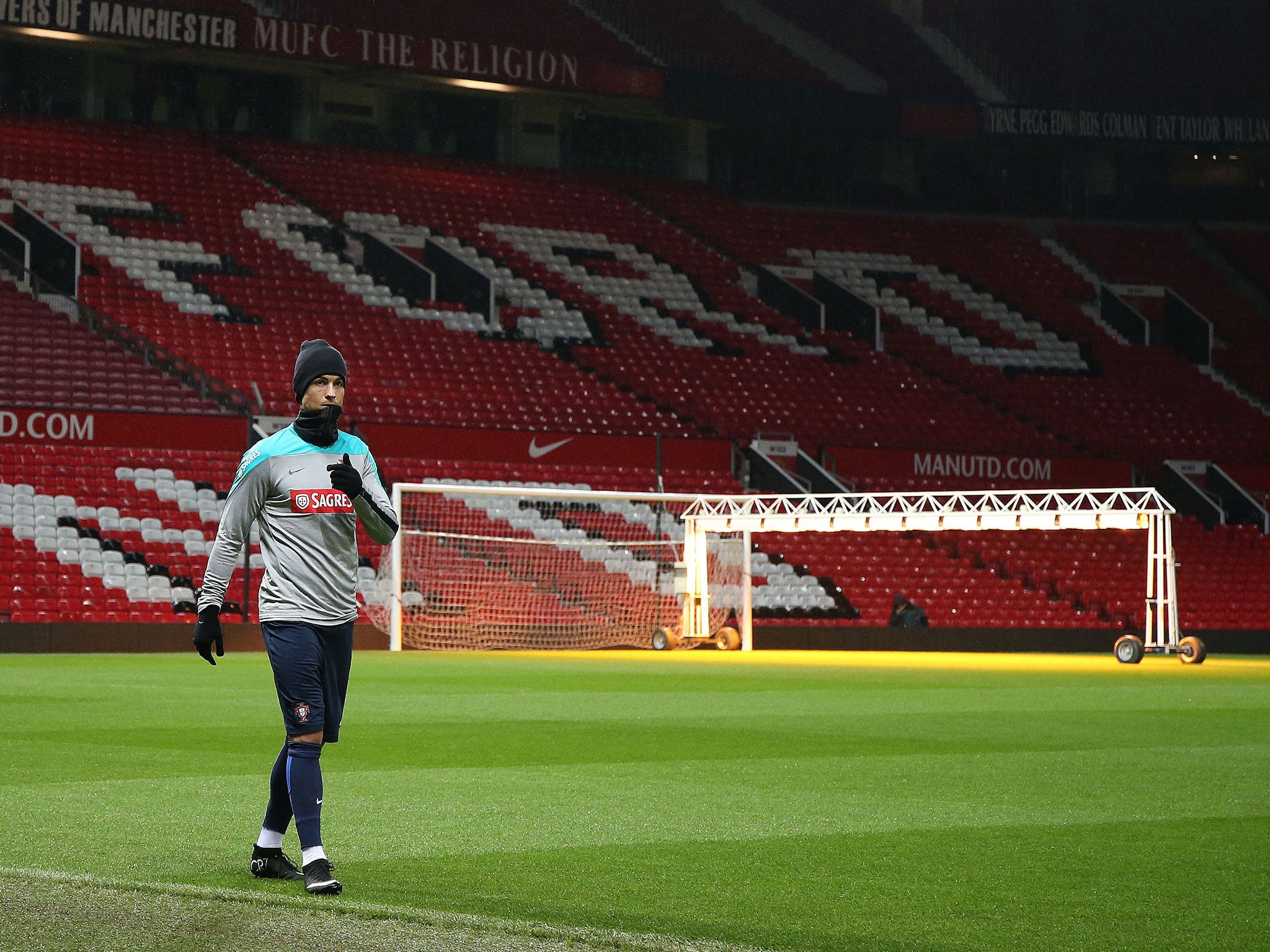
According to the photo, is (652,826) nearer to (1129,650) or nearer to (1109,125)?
(1129,650)

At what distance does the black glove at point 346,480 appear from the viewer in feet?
20.2

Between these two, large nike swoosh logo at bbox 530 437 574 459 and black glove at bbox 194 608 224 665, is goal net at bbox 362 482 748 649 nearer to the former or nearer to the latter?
large nike swoosh logo at bbox 530 437 574 459

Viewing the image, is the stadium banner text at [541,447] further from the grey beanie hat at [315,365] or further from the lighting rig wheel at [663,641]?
the grey beanie hat at [315,365]

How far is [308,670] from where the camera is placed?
6094mm

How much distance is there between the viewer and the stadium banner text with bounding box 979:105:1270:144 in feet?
144

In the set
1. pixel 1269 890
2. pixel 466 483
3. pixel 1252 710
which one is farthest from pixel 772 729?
pixel 466 483

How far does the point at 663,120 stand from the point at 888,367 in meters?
9.93

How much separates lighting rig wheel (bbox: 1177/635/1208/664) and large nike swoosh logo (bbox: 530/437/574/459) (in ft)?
39.6

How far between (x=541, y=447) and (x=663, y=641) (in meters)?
4.87

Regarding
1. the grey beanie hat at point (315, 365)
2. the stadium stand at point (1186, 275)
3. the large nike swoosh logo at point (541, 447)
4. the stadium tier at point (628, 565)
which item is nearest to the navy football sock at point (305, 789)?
the grey beanie hat at point (315, 365)

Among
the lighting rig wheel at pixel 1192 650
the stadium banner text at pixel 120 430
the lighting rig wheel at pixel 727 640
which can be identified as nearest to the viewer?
the lighting rig wheel at pixel 1192 650

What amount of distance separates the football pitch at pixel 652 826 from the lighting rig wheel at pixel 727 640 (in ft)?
45.1

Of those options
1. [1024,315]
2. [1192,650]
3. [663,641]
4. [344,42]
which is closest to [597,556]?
[663,641]

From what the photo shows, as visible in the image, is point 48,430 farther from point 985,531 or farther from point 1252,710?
point 1252,710
